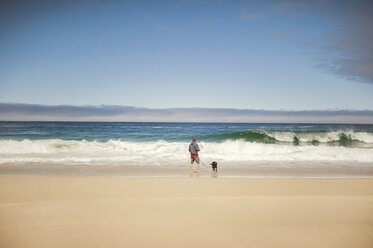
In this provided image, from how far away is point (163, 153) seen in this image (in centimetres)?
2034

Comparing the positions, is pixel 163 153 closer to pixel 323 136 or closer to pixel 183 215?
pixel 183 215

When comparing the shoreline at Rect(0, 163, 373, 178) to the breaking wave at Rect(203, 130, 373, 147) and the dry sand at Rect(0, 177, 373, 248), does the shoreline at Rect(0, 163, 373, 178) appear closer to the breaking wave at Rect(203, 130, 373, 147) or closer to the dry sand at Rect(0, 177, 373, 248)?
the dry sand at Rect(0, 177, 373, 248)

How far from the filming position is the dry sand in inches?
183

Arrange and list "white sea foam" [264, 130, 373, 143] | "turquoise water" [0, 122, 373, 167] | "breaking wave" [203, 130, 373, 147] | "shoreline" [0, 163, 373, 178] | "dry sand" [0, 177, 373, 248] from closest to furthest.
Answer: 1. "dry sand" [0, 177, 373, 248]
2. "shoreline" [0, 163, 373, 178]
3. "turquoise water" [0, 122, 373, 167]
4. "breaking wave" [203, 130, 373, 147]
5. "white sea foam" [264, 130, 373, 143]

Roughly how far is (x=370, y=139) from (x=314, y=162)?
84.2 ft

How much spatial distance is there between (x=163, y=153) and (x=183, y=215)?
47.9 ft

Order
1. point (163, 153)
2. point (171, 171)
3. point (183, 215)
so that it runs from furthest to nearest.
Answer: point (163, 153), point (171, 171), point (183, 215)

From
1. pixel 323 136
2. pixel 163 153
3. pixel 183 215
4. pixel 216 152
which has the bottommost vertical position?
pixel 216 152

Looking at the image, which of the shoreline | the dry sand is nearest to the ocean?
the shoreline

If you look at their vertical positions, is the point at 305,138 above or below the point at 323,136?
below

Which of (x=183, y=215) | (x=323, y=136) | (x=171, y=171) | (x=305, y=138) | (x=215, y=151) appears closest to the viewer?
(x=183, y=215)

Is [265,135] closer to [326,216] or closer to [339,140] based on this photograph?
[339,140]

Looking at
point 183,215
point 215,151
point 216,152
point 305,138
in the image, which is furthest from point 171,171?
point 305,138

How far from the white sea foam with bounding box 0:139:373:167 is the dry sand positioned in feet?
23.6
